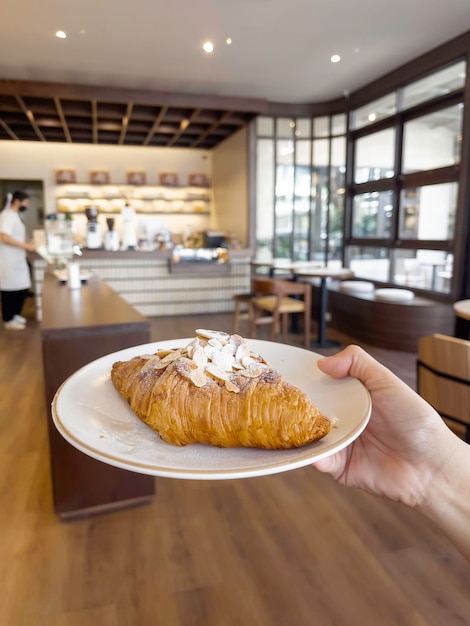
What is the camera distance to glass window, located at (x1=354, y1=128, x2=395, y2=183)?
6.25 meters

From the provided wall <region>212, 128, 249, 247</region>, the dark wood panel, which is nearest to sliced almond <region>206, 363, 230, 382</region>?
the dark wood panel

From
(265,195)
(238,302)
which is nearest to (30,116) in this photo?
(265,195)

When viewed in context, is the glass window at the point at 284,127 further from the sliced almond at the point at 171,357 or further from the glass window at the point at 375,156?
the sliced almond at the point at 171,357

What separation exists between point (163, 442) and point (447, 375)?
1866 millimetres

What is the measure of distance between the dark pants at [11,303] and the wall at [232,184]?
3.48 m

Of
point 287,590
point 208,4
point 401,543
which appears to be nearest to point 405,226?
point 208,4

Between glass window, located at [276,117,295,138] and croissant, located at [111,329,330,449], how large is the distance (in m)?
7.53

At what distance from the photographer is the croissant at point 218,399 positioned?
677 millimetres

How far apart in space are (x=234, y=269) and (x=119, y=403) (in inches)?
250

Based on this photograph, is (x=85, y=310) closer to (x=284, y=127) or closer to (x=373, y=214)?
(x=373, y=214)

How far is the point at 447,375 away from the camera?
216cm

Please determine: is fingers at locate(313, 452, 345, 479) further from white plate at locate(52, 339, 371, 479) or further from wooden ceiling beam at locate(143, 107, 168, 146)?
wooden ceiling beam at locate(143, 107, 168, 146)

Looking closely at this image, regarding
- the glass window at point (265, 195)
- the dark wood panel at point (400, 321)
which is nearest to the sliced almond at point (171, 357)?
the dark wood panel at point (400, 321)

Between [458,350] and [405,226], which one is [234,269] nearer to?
[405,226]
